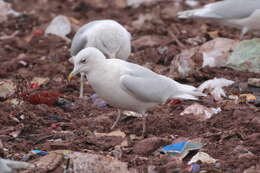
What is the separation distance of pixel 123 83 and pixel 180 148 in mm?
960

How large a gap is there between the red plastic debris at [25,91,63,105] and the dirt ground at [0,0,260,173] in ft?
0.25

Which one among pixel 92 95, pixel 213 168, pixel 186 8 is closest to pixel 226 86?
pixel 92 95

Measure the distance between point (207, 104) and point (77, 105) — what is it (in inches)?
61.4

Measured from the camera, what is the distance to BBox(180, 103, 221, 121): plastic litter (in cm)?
736

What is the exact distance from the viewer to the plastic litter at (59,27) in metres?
11.7

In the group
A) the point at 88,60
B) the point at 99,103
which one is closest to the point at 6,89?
the point at 99,103

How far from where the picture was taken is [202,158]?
577cm

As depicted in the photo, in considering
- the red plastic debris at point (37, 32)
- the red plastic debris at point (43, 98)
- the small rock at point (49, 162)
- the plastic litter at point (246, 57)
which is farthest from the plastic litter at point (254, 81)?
the red plastic debris at point (37, 32)

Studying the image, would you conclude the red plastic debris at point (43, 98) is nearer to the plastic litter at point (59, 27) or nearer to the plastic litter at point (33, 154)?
the plastic litter at point (33, 154)

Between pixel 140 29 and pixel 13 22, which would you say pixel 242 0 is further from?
pixel 13 22

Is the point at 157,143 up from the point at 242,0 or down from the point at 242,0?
down

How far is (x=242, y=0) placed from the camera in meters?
10.6

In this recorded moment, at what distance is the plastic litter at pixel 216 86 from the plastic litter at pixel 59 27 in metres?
3.76

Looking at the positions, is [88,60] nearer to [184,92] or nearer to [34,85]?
[184,92]
